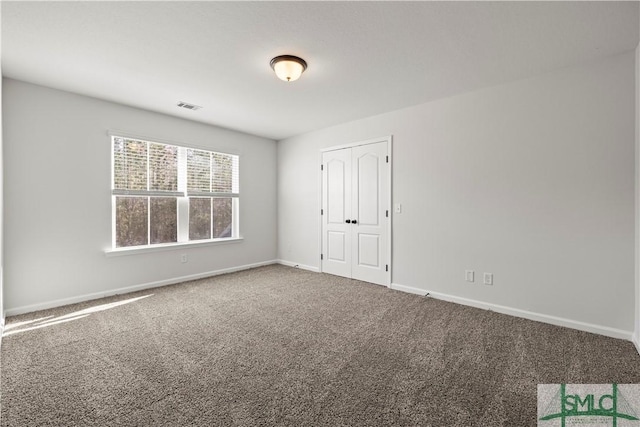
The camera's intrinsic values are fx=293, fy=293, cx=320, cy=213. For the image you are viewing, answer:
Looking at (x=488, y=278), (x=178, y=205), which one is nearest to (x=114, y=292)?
(x=178, y=205)

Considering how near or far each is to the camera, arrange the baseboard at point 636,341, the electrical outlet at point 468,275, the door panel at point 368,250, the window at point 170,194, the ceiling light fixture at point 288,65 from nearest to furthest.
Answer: the baseboard at point 636,341 < the ceiling light fixture at point 288,65 < the electrical outlet at point 468,275 < the window at point 170,194 < the door panel at point 368,250

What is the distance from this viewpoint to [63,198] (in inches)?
135

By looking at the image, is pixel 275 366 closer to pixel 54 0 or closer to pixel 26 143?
pixel 54 0

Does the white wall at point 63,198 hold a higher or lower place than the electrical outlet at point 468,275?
higher

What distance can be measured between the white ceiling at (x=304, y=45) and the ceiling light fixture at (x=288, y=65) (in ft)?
0.23

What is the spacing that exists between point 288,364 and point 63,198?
3.32m

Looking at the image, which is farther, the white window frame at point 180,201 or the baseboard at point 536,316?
the white window frame at point 180,201

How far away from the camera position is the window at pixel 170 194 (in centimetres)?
397

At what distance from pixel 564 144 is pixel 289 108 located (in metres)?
3.15

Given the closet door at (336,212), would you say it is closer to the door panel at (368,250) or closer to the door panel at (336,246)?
the door panel at (336,246)

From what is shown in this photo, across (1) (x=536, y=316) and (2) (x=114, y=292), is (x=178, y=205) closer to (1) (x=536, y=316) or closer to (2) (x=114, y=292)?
(2) (x=114, y=292)

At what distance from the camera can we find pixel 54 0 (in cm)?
193

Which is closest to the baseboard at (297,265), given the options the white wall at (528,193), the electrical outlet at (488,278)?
the white wall at (528,193)

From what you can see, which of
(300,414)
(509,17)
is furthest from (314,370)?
(509,17)
